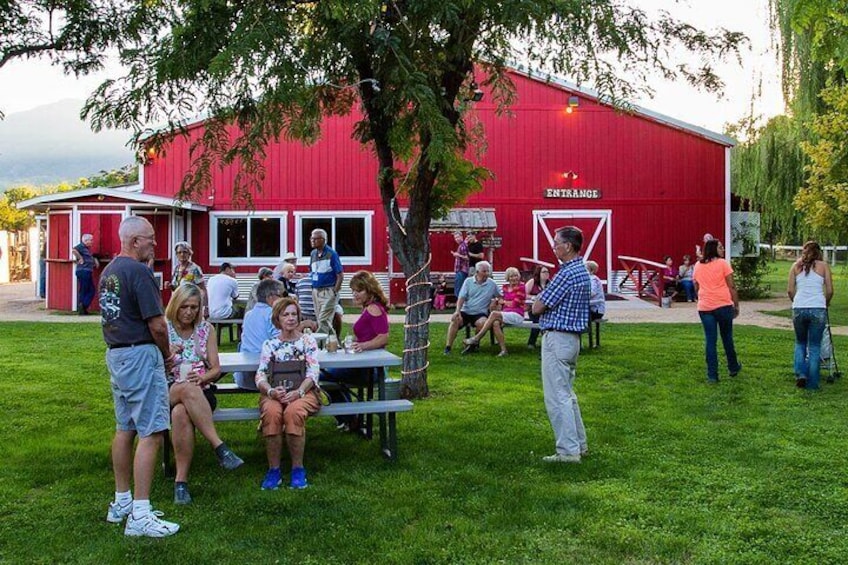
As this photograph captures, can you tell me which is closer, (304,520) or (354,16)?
(304,520)

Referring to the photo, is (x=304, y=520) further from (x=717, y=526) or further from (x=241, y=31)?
(x=241, y=31)

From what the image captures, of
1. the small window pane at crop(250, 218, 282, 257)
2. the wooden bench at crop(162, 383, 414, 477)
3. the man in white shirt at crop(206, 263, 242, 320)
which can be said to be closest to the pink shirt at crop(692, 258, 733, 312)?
the wooden bench at crop(162, 383, 414, 477)

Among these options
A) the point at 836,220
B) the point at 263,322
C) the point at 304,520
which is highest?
the point at 836,220

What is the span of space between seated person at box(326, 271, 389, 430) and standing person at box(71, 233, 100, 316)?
1245 centimetres

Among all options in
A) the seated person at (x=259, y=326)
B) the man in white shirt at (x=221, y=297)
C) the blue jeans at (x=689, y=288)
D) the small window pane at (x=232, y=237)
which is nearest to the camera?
the seated person at (x=259, y=326)

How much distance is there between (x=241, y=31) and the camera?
579 cm

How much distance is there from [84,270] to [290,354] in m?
13.6

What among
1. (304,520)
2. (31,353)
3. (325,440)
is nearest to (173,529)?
(304,520)

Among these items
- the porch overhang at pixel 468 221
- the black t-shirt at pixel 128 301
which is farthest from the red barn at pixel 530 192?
the black t-shirt at pixel 128 301

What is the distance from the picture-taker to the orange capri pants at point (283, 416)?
5188 millimetres

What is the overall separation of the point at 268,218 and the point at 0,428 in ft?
48.2

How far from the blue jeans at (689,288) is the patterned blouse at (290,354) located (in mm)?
16574

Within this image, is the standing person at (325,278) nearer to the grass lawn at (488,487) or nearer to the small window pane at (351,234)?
the grass lawn at (488,487)

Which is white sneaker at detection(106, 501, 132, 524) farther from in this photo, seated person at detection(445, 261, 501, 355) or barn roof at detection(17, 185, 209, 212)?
barn roof at detection(17, 185, 209, 212)
